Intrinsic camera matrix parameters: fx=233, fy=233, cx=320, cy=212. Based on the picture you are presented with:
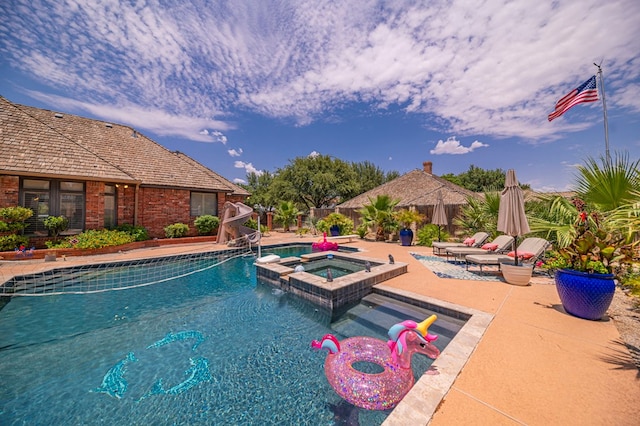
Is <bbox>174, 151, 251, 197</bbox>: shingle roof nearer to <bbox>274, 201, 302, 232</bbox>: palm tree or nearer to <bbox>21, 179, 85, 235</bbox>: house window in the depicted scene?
<bbox>274, 201, 302, 232</bbox>: palm tree

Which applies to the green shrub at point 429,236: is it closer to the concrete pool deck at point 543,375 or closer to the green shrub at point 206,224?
the concrete pool deck at point 543,375

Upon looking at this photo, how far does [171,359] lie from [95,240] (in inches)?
382

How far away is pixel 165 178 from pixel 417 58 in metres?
14.7

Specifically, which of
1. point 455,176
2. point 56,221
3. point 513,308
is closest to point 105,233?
point 56,221

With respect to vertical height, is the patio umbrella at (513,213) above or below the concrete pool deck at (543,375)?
above

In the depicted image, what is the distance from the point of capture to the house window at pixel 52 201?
9.97 meters

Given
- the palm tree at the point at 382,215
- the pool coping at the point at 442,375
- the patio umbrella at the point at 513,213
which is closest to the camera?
the pool coping at the point at 442,375

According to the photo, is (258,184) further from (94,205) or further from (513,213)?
(513,213)

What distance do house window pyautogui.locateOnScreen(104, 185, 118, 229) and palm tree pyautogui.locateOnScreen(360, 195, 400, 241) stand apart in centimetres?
1407

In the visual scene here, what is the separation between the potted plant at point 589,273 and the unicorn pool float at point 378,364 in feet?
8.74

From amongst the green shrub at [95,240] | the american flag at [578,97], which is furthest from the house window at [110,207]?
the american flag at [578,97]

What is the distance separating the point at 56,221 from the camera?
975cm

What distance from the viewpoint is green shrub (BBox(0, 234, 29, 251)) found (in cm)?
861

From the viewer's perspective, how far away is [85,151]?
11.6m
